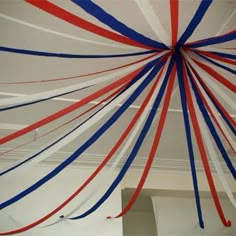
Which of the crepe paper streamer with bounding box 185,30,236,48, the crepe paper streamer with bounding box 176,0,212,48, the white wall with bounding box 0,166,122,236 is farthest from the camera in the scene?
the white wall with bounding box 0,166,122,236

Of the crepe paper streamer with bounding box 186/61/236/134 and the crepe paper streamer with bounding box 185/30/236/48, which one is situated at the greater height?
the crepe paper streamer with bounding box 185/30/236/48

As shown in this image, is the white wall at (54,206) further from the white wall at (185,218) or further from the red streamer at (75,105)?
the red streamer at (75,105)

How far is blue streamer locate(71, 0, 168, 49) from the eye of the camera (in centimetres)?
110

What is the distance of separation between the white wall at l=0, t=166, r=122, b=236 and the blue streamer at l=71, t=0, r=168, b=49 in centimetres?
158

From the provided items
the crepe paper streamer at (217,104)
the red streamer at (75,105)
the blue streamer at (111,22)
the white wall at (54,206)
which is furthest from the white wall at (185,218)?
the blue streamer at (111,22)

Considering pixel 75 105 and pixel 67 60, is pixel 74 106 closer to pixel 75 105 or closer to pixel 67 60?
pixel 75 105

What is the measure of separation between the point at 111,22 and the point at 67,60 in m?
1.02

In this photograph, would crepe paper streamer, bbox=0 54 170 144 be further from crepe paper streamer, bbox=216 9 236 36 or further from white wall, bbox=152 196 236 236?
white wall, bbox=152 196 236 236

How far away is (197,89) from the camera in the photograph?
1556 millimetres

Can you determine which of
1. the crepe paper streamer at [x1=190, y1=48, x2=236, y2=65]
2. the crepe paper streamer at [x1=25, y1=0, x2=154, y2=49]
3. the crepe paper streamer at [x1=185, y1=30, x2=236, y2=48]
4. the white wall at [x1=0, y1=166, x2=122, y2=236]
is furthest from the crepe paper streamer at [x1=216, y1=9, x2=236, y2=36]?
the white wall at [x1=0, y1=166, x2=122, y2=236]

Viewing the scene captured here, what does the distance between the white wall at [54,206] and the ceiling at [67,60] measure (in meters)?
0.19

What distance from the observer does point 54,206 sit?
107 inches

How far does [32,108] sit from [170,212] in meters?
1.49

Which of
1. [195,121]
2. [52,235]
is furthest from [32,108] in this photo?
[195,121]
